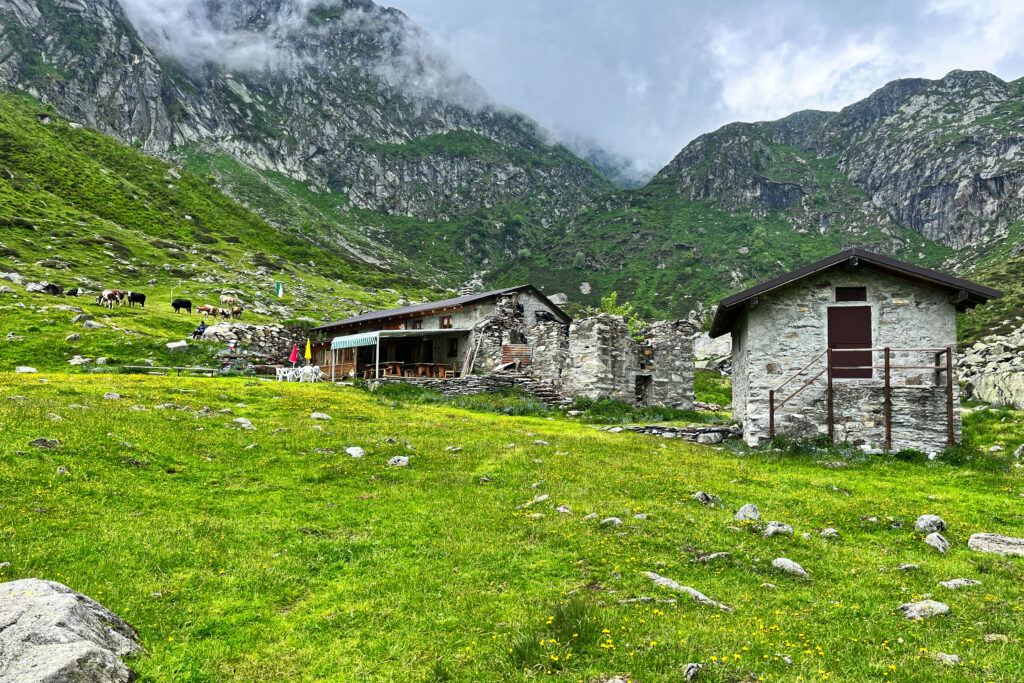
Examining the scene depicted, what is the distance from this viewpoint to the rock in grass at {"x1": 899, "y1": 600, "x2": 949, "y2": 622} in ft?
22.1

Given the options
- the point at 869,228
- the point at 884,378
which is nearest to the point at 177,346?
the point at 884,378

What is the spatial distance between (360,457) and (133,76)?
736ft

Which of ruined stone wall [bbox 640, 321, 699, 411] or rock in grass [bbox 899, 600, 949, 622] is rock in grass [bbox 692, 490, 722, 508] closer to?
rock in grass [bbox 899, 600, 949, 622]

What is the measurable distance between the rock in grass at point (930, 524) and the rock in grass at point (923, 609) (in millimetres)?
4228

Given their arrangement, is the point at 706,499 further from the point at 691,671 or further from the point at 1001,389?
the point at 1001,389

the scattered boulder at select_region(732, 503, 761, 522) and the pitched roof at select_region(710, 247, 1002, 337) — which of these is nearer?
the scattered boulder at select_region(732, 503, 761, 522)

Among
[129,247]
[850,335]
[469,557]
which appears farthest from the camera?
[129,247]

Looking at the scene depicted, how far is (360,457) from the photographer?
50.7 feet

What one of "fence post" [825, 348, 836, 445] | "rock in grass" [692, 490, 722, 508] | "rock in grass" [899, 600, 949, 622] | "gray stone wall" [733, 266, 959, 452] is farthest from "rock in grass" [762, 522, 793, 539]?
"fence post" [825, 348, 836, 445]

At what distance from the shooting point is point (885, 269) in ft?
65.8

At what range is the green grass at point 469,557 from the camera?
593 cm

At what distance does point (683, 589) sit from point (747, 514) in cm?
447

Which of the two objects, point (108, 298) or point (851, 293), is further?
point (108, 298)

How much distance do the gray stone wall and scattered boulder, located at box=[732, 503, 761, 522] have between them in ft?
33.4
